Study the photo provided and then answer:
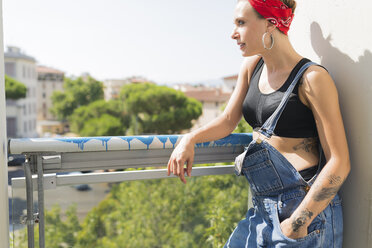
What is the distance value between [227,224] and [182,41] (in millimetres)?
56073

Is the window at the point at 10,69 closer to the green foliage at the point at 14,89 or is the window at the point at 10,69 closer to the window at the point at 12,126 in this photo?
the green foliage at the point at 14,89

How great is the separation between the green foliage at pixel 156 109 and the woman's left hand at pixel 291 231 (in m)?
36.5

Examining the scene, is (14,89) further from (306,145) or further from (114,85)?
(306,145)

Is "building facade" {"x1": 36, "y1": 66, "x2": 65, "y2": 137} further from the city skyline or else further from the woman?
the woman

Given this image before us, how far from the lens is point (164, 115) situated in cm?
3825

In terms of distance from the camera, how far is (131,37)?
56.2 meters

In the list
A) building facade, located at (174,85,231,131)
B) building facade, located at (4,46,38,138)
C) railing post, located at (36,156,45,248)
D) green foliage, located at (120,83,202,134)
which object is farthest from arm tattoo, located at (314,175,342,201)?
building facade, located at (4,46,38,138)

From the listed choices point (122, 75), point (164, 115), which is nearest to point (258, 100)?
point (164, 115)

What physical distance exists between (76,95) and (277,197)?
156ft

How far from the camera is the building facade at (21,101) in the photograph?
4547 cm

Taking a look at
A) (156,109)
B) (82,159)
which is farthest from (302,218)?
(156,109)

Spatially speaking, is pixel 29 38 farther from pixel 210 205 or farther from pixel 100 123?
pixel 210 205

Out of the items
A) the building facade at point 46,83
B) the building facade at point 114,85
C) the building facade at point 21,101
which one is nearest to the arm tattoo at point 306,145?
the building facade at point 21,101

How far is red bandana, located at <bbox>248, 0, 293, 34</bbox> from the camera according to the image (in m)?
1.24
